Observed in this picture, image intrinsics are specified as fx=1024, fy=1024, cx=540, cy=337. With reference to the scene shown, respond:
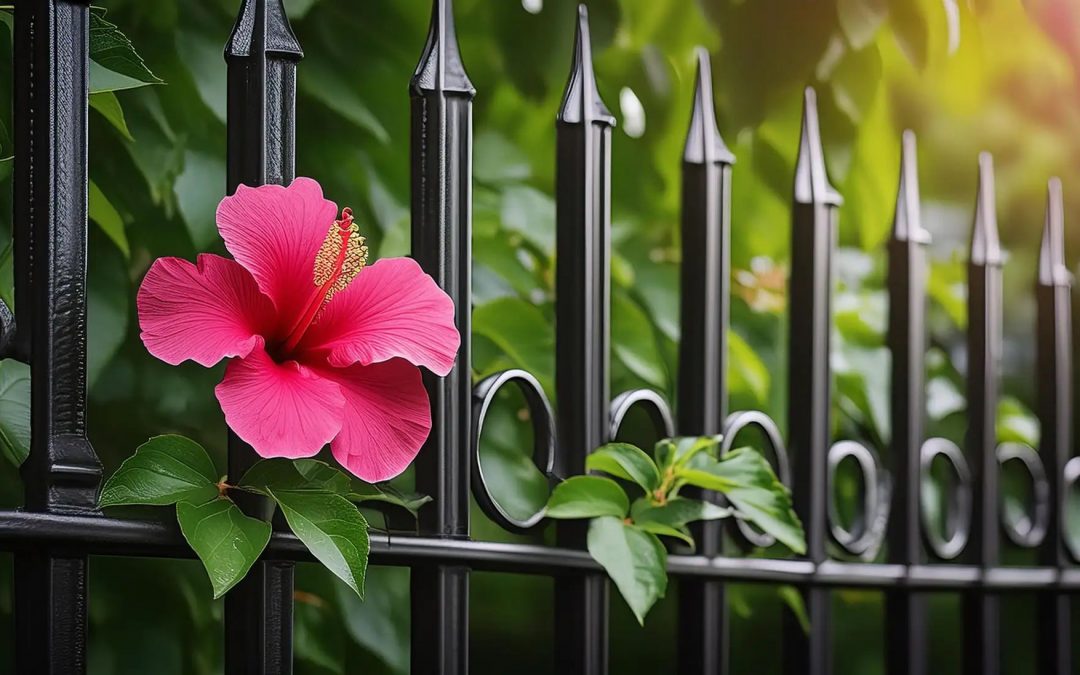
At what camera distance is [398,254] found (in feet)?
3.80

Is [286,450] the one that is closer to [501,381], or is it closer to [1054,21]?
[501,381]

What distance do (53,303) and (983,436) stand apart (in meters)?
1.14

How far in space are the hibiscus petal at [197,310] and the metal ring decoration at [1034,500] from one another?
111 centimetres

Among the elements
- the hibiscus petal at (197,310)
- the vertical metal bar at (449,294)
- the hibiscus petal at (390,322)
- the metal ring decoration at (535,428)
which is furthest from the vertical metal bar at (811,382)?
the hibiscus petal at (197,310)

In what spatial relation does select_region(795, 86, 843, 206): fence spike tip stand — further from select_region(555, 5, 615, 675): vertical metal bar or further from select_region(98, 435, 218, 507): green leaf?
select_region(98, 435, 218, 507): green leaf

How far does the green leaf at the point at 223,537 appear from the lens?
26.1 inches

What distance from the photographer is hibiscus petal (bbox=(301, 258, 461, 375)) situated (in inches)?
28.3

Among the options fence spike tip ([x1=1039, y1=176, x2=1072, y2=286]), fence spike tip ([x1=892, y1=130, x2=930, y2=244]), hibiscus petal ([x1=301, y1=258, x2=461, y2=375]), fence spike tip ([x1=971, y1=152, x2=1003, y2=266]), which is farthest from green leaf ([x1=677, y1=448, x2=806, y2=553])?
fence spike tip ([x1=1039, y1=176, x2=1072, y2=286])

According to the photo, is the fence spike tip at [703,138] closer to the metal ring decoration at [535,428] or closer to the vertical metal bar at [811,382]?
the vertical metal bar at [811,382]

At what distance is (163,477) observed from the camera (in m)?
0.70

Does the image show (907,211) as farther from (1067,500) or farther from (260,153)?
(260,153)

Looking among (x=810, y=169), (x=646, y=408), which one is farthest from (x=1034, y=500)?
(x=646, y=408)

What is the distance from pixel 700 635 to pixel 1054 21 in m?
1.54

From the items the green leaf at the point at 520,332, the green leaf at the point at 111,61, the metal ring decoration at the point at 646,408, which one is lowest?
the metal ring decoration at the point at 646,408
